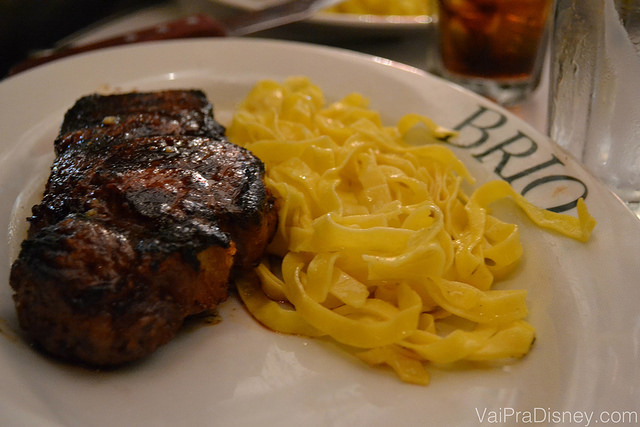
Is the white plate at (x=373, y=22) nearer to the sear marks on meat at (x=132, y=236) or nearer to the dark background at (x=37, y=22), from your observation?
the dark background at (x=37, y=22)

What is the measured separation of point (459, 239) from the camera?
111 inches

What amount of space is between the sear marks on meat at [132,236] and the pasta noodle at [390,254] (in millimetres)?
246

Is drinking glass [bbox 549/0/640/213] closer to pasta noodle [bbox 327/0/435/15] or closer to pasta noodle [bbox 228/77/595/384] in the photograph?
pasta noodle [bbox 228/77/595/384]

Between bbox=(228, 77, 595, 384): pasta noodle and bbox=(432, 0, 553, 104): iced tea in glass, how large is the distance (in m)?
1.59

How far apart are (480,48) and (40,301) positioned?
371 cm

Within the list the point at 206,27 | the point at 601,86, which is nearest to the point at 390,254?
the point at 601,86

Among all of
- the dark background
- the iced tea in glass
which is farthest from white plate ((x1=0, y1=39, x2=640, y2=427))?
the dark background

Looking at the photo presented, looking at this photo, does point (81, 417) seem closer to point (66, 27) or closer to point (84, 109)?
point (84, 109)

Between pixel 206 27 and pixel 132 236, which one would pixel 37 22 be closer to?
pixel 206 27

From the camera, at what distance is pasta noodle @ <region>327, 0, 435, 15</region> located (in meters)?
5.47

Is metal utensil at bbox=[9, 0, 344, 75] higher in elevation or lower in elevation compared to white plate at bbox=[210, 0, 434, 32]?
higher

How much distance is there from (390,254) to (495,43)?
8.44ft

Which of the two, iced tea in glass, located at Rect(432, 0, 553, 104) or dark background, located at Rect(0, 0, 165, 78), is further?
dark background, located at Rect(0, 0, 165, 78)

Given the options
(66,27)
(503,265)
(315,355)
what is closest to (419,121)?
(503,265)
